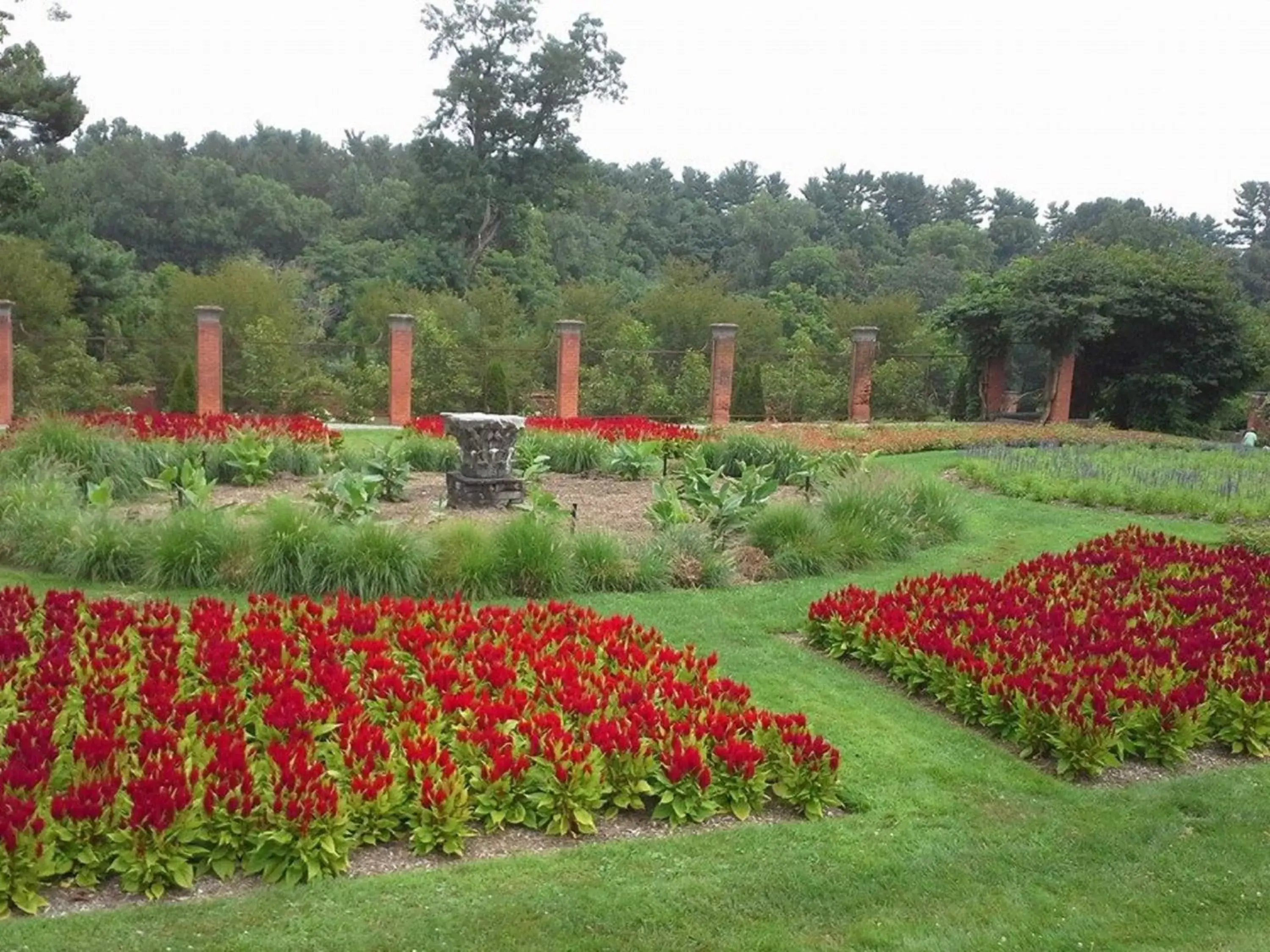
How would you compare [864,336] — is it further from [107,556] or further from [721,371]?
[107,556]

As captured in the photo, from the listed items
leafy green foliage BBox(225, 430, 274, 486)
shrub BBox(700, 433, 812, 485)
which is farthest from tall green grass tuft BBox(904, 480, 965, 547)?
leafy green foliage BBox(225, 430, 274, 486)

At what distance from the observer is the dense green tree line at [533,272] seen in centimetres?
2522

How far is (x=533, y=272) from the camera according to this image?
130 ft

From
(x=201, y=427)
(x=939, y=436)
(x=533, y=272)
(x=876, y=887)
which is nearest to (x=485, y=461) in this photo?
(x=201, y=427)

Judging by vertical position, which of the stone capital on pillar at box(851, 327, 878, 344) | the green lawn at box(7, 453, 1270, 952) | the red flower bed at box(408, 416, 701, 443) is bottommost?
the green lawn at box(7, 453, 1270, 952)

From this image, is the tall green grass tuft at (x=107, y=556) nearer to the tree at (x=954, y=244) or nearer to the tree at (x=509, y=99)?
the tree at (x=509, y=99)

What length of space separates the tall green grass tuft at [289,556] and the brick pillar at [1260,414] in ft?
78.4

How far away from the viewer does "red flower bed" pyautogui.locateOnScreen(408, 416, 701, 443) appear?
1633 centimetres

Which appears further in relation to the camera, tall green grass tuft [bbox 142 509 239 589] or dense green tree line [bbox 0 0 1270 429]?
dense green tree line [bbox 0 0 1270 429]

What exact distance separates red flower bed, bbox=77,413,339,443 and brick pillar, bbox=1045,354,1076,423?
16.6 metres

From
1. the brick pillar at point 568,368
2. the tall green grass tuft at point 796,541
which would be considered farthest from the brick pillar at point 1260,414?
the tall green grass tuft at point 796,541

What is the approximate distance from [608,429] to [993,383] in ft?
45.7

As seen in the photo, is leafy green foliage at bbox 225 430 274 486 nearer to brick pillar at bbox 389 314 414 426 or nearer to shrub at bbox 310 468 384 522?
shrub at bbox 310 468 384 522

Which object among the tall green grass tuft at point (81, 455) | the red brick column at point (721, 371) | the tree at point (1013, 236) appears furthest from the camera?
the tree at point (1013, 236)
